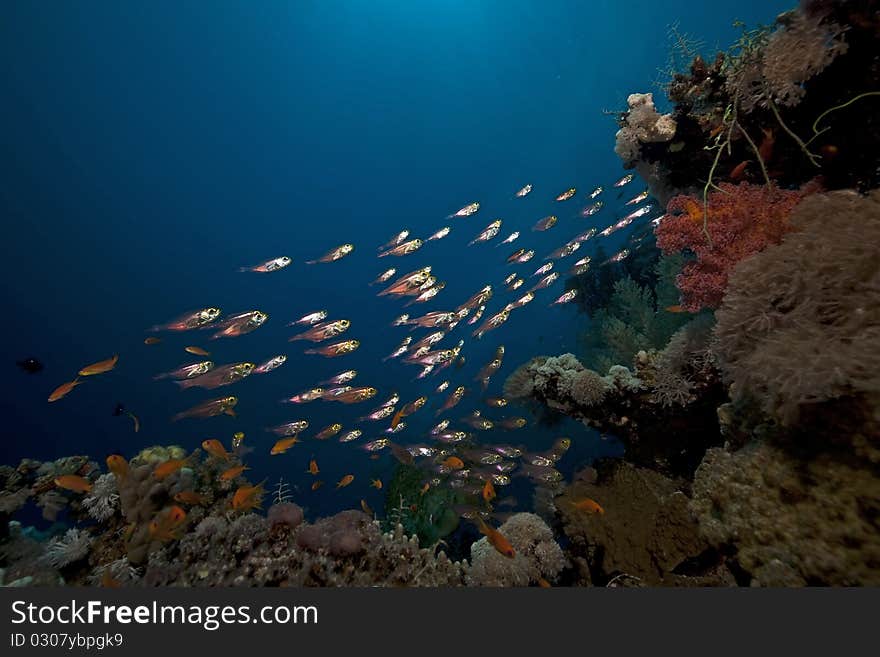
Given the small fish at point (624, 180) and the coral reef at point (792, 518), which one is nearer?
the coral reef at point (792, 518)

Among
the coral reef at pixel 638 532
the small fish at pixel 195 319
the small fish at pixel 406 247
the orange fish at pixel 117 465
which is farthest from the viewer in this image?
the small fish at pixel 406 247

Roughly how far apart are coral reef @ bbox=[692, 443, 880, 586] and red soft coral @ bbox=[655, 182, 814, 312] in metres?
2.10

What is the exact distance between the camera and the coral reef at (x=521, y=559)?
5.05 metres

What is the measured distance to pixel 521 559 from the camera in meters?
5.30

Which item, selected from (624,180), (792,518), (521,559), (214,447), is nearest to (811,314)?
(792,518)

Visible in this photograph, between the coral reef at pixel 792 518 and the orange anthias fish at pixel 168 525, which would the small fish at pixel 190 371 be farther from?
the coral reef at pixel 792 518

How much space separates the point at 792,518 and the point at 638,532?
2811mm

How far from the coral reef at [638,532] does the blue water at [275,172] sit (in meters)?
15.3

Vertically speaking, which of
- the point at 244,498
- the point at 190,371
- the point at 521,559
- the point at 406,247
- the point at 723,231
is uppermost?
the point at 406,247

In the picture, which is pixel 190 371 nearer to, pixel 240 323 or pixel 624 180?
pixel 240 323

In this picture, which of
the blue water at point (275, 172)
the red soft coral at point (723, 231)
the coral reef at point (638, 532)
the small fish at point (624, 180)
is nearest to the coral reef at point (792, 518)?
the coral reef at point (638, 532)

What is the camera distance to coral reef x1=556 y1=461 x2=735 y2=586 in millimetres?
4363

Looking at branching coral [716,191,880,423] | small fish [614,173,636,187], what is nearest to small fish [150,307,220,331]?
branching coral [716,191,880,423]

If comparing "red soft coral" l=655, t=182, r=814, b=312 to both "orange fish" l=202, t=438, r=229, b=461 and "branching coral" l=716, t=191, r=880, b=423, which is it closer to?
"branching coral" l=716, t=191, r=880, b=423
